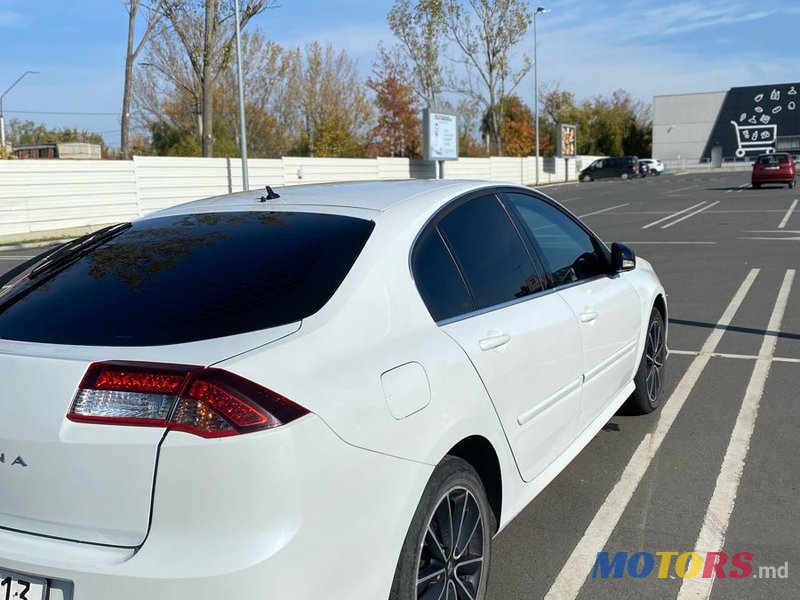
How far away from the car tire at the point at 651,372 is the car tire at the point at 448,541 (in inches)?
92.2

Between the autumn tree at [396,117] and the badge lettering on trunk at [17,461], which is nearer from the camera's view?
the badge lettering on trunk at [17,461]

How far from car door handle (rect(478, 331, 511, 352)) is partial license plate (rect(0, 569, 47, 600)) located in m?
1.57

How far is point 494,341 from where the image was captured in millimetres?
2871

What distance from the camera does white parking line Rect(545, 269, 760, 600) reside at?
315 centimetres

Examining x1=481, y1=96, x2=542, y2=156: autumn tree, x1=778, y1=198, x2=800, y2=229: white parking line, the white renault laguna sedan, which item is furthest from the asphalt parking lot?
x1=481, y1=96, x2=542, y2=156: autumn tree

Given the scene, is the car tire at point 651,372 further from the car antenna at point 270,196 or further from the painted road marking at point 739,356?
the car antenna at point 270,196

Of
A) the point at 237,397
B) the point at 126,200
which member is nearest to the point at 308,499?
the point at 237,397

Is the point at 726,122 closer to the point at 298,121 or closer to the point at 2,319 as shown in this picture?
the point at 298,121

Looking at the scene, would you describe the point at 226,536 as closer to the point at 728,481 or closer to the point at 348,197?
the point at 348,197

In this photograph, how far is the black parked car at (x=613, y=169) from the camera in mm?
58125

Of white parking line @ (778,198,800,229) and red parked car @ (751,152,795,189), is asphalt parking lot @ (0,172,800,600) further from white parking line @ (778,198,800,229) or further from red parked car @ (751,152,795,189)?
red parked car @ (751,152,795,189)

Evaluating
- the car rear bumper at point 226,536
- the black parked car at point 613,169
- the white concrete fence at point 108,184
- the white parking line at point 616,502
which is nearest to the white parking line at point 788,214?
the white concrete fence at point 108,184

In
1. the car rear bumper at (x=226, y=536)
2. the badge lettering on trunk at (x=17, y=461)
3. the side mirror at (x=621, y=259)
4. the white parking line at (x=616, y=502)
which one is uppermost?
the side mirror at (x=621, y=259)

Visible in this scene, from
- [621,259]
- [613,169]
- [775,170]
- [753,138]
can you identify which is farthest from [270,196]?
[753,138]
